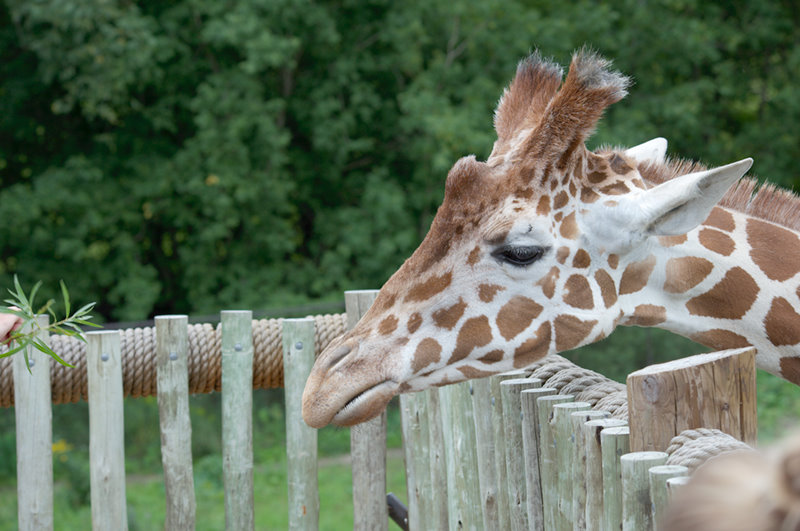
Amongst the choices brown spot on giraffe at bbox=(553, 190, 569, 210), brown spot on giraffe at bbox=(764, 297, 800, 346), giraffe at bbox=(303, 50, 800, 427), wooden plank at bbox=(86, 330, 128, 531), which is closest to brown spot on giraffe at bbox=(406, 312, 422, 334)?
giraffe at bbox=(303, 50, 800, 427)

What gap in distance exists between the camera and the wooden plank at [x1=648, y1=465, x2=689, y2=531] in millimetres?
1506

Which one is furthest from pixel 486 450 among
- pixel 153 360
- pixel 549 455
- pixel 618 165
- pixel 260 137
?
pixel 260 137

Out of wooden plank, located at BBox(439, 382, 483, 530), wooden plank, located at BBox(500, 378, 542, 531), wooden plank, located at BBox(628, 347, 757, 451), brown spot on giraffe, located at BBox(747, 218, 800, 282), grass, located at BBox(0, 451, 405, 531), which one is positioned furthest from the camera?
grass, located at BBox(0, 451, 405, 531)

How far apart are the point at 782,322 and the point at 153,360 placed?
6.60 feet

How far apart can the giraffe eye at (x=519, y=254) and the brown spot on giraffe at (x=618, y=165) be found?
348 millimetres

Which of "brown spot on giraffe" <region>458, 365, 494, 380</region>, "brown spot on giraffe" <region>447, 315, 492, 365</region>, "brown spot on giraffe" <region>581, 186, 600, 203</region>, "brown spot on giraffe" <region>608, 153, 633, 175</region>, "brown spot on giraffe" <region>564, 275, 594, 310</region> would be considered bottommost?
"brown spot on giraffe" <region>458, 365, 494, 380</region>

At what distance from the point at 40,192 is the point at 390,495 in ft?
20.9

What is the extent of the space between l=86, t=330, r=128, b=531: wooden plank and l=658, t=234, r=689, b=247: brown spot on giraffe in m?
1.79

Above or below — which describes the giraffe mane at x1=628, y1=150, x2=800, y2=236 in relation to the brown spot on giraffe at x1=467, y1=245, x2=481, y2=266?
above

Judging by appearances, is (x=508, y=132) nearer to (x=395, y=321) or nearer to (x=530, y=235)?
(x=530, y=235)

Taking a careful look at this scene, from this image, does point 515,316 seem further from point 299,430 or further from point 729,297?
point 299,430

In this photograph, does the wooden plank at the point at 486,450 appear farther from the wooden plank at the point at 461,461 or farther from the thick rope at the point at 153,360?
the thick rope at the point at 153,360

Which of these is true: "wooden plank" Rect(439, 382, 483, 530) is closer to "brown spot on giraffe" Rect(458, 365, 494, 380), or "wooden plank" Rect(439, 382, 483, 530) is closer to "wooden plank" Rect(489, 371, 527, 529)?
"wooden plank" Rect(489, 371, 527, 529)

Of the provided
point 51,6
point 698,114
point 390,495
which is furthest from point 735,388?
point 698,114
